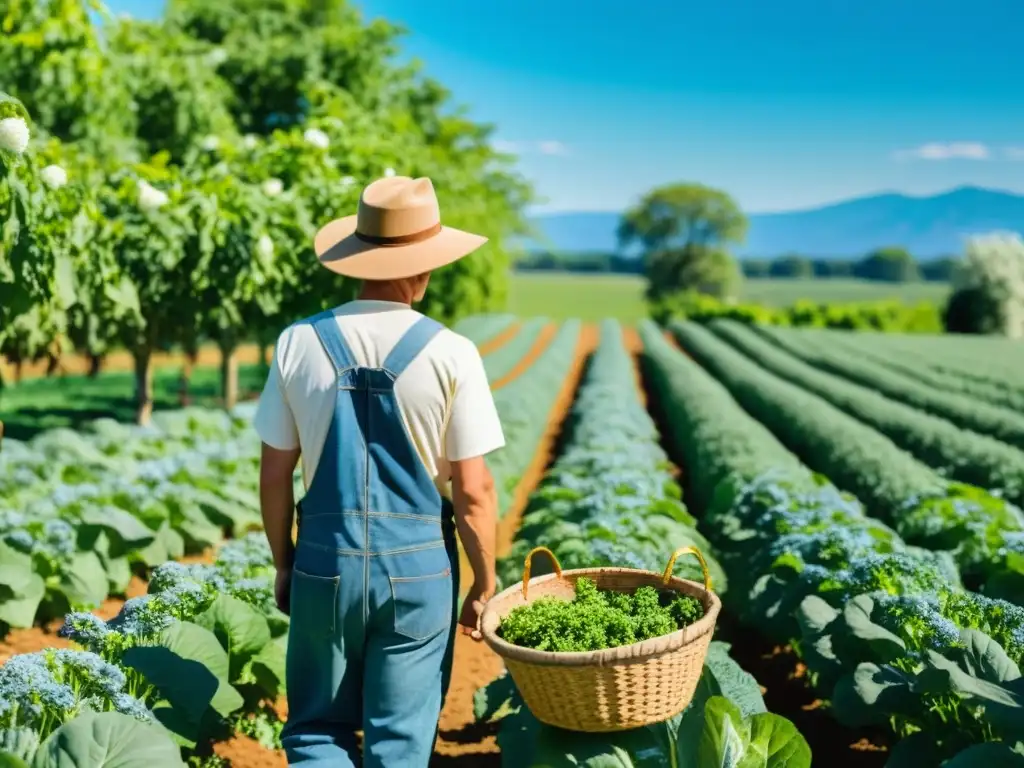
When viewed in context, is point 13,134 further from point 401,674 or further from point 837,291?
point 837,291

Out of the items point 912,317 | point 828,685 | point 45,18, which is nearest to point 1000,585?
point 828,685

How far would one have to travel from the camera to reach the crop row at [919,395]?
Answer: 14578 millimetres

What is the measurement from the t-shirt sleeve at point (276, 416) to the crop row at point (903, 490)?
3.61m

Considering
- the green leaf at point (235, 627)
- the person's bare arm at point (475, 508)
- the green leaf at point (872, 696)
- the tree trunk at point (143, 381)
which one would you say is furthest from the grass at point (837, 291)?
the person's bare arm at point (475, 508)

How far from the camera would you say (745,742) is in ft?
9.54

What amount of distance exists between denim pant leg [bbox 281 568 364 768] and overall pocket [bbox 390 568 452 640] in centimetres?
11

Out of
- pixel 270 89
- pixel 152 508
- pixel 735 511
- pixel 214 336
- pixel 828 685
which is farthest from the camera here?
pixel 270 89

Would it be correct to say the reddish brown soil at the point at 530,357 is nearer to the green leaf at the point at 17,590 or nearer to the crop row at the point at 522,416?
the crop row at the point at 522,416

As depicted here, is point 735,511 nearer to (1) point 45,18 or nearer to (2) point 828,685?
(2) point 828,685

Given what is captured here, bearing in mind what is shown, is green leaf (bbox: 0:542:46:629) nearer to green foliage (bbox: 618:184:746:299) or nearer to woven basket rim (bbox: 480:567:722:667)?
woven basket rim (bbox: 480:567:722:667)

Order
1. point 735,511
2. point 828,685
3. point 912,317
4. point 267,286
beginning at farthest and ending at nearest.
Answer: point 912,317, point 267,286, point 735,511, point 828,685

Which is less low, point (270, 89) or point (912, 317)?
point (270, 89)

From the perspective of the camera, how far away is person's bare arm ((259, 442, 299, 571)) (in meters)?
2.92

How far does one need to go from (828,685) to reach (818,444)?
313 inches
